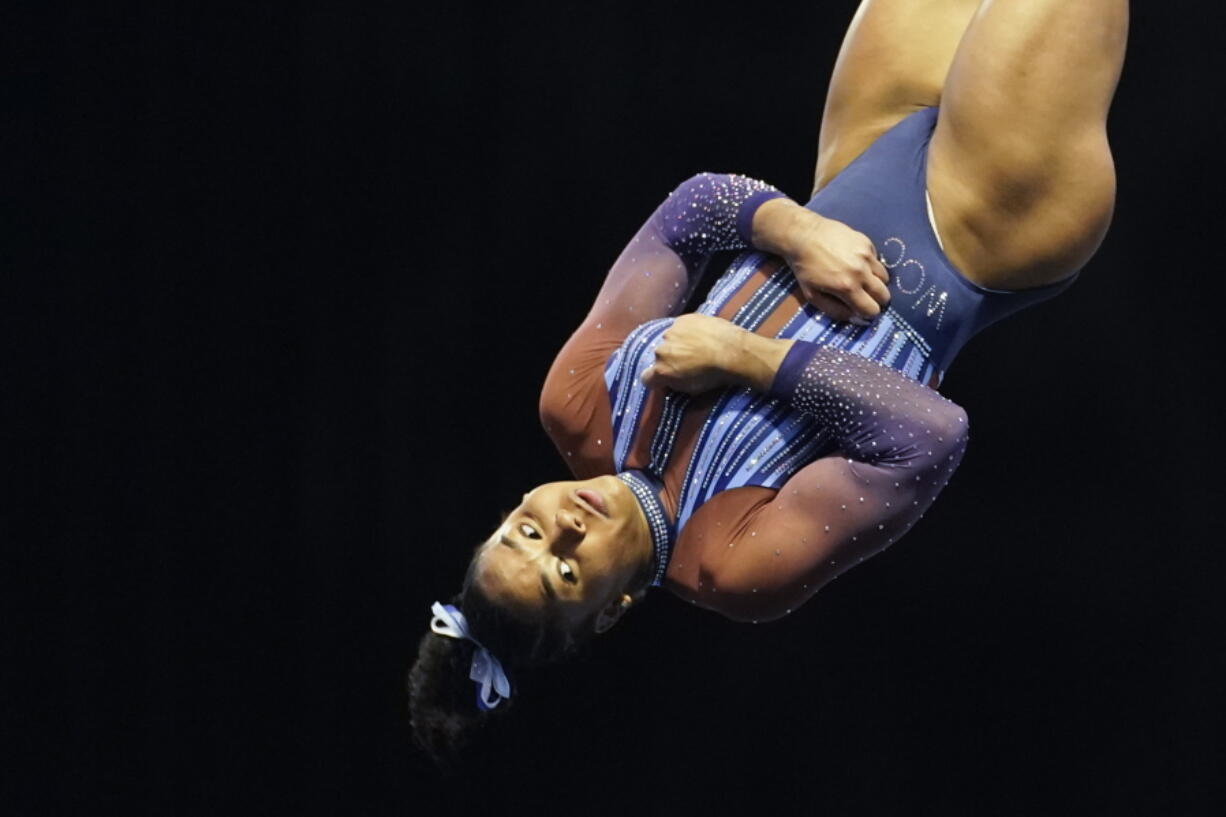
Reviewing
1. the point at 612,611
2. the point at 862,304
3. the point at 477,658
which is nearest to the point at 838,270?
the point at 862,304

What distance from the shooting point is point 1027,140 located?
1.62 m

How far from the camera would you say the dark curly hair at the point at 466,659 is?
5.51 feet

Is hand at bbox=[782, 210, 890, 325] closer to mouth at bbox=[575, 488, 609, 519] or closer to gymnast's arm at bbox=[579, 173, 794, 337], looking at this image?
gymnast's arm at bbox=[579, 173, 794, 337]

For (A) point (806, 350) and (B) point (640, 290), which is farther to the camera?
(B) point (640, 290)


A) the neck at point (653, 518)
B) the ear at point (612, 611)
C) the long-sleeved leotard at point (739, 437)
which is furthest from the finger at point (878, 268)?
the ear at point (612, 611)

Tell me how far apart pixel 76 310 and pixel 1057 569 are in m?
1.46

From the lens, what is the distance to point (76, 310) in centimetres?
237

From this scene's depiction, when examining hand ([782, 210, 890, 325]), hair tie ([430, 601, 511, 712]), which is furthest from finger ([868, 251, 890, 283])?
hair tie ([430, 601, 511, 712])

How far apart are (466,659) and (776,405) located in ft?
1.44

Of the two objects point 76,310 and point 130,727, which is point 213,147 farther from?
point 130,727

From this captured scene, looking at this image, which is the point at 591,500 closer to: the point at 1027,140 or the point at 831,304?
the point at 831,304

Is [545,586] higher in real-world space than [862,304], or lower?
lower

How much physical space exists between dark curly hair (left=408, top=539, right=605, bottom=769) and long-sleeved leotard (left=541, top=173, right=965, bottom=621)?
14cm

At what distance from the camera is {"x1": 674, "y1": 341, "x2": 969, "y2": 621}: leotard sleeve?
61.0 inches
